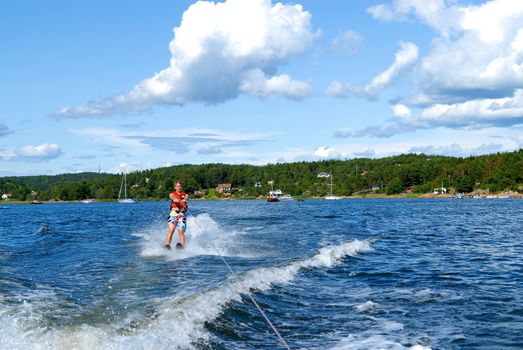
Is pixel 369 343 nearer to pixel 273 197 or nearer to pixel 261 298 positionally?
pixel 261 298

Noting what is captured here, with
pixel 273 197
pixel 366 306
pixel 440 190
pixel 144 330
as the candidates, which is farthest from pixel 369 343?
pixel 440 190

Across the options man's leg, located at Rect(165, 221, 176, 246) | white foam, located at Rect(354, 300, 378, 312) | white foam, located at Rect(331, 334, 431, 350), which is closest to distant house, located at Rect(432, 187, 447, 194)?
man's leg, located at Rect(165, 221, 176, 246)

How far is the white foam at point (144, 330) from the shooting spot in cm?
794

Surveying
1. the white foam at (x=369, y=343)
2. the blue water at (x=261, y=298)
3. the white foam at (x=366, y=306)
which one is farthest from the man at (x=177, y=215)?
the white foam at (x=369, y=343)

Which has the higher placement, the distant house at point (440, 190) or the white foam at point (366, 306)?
the distant house at point (440, 190)

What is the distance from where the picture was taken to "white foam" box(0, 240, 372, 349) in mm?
7938

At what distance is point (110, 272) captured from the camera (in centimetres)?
1502

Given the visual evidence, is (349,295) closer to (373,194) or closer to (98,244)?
(98,244)

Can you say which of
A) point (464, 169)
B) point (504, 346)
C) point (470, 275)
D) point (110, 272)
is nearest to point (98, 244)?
point (110, 272)

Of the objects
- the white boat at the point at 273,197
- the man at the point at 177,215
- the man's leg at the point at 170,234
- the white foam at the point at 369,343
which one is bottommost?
the white boat at the point at 273,197

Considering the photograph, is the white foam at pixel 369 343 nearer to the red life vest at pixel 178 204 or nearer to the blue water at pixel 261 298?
the blue water at pixel 261 298

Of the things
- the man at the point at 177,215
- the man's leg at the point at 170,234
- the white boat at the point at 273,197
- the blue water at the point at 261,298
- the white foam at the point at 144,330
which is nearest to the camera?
the white foam at the point at 144,330

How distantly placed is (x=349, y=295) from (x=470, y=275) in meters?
4.46

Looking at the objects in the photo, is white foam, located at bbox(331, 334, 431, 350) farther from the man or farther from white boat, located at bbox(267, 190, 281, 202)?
white boat, located at bbox(267, 190, 281, 202)
